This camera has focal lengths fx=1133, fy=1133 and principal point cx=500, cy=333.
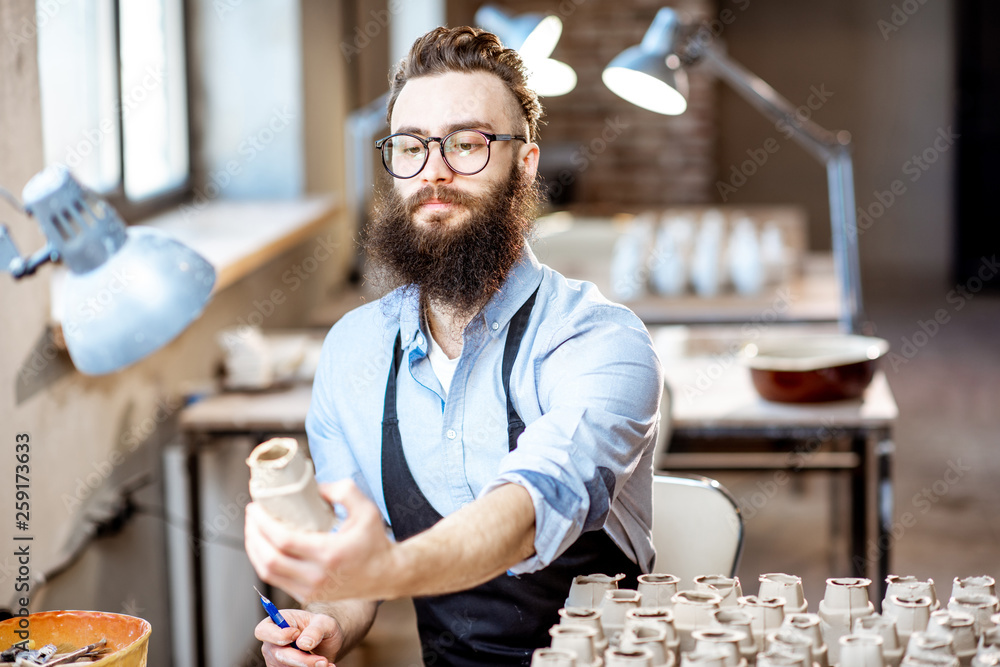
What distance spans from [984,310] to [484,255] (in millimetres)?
6738

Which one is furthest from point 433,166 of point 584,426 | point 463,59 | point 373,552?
point 373,552

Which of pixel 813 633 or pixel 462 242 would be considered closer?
pixel 813 633

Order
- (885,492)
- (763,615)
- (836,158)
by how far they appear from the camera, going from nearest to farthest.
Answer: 1. (763,615)
2. (885,492)
3. (836,158)

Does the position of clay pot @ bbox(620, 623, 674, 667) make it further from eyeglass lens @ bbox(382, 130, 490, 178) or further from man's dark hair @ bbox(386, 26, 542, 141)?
man's dark hair @ bbox(386, 26, 542, 141)

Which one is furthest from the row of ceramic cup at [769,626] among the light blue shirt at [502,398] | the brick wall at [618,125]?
the brick wall at [618,125]

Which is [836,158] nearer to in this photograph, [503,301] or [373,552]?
[503,301]

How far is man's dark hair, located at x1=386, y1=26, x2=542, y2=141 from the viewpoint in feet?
4.50

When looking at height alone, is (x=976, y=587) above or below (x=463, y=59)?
below

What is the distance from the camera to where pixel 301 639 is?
4.37ft

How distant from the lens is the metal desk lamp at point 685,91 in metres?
2.59

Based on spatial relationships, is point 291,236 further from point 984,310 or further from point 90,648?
point 984,310

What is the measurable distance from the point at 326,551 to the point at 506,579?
606mm

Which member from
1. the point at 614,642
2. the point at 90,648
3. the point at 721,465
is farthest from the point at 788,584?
the point at 721,465

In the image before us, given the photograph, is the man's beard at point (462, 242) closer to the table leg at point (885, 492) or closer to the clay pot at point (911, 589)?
the clay pot at point (911, 589)
